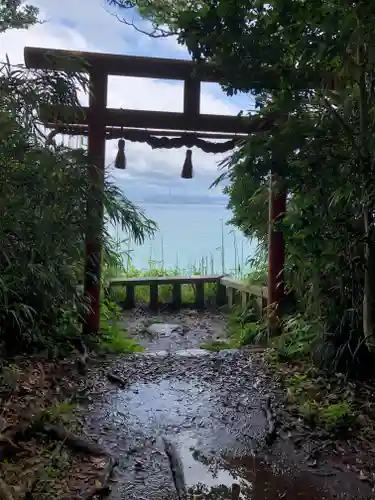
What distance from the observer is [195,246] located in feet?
22.6

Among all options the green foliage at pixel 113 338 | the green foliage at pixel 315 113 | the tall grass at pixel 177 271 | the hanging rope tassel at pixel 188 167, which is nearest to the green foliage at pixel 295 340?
the green foliage at pixel 315 113

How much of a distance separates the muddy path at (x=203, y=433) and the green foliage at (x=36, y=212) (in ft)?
2.11

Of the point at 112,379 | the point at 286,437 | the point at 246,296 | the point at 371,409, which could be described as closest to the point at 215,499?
the point at 286,437

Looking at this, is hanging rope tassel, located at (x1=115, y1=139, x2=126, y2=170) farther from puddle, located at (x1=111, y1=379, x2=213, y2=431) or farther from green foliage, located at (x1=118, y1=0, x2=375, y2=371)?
puddle, located at (x1=111, y1=379, x2=213, y2=431)

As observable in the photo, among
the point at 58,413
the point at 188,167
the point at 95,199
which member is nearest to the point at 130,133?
the point at 188,167

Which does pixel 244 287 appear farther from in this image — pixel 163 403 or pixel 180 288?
pixel 163 403

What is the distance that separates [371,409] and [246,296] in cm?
269

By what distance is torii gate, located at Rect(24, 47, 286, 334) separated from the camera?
12.6ft

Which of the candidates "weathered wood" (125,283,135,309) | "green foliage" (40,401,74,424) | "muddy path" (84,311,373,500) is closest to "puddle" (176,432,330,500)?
"muddy path" (84,311,373,500)

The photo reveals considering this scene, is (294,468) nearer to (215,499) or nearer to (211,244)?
(215,499)

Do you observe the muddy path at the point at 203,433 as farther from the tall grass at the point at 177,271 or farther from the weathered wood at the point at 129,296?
the tall grass at the point at 177,271

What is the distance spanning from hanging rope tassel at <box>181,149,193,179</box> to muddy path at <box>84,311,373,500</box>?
1.51m

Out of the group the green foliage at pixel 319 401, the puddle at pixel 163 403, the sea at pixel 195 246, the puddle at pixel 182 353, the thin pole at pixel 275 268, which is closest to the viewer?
the green foliage at pixel 319 401

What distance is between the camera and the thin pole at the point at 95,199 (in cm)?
373
